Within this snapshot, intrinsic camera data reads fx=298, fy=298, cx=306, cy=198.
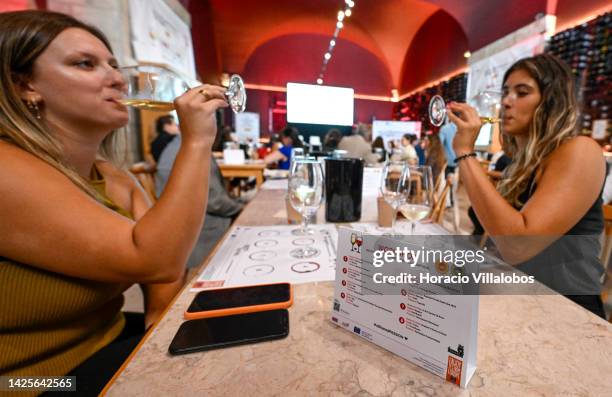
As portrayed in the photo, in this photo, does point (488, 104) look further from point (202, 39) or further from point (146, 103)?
point (202, 39)

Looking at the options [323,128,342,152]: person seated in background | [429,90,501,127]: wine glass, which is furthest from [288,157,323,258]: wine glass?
[323,128,342,152]: person seated in background

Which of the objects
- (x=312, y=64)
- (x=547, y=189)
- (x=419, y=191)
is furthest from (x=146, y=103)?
(x=312, y=64)

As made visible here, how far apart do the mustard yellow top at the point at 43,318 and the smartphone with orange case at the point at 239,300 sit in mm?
274

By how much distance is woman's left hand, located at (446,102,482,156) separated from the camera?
0.95 meters

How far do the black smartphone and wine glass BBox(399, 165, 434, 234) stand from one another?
0.47 m

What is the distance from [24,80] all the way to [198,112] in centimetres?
43

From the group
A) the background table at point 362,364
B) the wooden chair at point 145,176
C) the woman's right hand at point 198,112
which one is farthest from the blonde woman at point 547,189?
the wooden chair at point 145,176

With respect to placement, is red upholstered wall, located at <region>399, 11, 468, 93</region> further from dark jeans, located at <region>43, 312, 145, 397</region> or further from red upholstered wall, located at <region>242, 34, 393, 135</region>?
dark jeans, located at <region>43, 312, 145, 397</region>

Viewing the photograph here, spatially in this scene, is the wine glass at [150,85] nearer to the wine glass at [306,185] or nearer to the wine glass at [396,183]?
the wine glass at [306,185]

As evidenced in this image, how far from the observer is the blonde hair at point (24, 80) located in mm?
583

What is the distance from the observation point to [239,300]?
490mm

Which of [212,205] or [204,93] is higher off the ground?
[204,93]

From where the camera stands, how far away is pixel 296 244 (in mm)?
782

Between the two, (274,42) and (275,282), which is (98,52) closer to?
(275,282)
